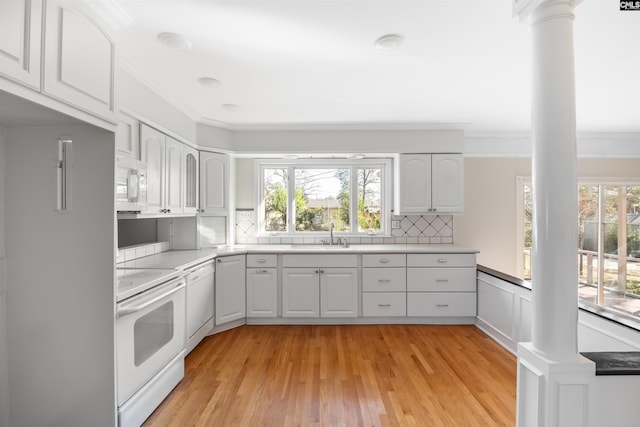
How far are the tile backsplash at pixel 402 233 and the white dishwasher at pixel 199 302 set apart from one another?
1.04 meters

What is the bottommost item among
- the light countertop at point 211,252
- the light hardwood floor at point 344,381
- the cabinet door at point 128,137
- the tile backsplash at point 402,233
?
the light hardwood floor at point 344,381

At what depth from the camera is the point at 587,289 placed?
4.56 metres

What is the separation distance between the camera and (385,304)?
3.62 metres

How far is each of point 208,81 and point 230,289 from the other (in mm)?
2076

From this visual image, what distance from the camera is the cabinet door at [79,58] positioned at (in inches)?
50.7

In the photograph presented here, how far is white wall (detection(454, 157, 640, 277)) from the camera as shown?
14.1ft

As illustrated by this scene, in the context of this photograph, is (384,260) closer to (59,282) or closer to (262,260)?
(262,260)

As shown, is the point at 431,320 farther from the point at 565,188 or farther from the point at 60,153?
the point at 60,153

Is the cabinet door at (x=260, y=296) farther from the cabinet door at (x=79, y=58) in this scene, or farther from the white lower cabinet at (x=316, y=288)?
the cabinet door at (x=79, y=58)

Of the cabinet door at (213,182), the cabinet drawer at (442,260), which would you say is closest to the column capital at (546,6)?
the cabinet drawer at (442,260)

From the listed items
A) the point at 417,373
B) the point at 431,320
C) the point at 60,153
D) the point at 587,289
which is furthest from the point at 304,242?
the point at 587,289

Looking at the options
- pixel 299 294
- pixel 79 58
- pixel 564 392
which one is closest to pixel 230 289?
pixel 299 294

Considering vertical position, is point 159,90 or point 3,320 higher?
point 159,90

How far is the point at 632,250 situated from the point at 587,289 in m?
0.77
